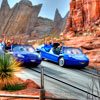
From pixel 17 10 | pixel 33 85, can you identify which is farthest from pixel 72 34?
pixel 17 10

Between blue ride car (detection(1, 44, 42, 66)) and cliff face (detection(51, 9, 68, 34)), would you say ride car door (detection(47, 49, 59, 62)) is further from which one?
cliff face (detection(51, 9, 68, 34))

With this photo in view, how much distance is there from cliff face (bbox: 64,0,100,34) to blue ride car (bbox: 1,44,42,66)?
67.0 ft

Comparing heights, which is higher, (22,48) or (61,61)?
(22,48)

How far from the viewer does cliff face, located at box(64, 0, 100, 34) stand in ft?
107

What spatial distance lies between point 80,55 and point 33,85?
688 centimetres

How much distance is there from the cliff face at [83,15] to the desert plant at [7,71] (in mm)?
25465

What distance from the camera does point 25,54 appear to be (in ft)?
35.8

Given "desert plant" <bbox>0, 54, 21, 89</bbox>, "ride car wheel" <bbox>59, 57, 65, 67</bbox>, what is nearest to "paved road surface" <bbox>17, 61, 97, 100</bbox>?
"desert plant" <bbox>0, 54, 21, 89</bbox>

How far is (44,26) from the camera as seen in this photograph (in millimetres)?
72250

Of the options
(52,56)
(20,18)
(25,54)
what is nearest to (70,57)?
(52,56)

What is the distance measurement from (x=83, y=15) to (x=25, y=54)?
27602mm

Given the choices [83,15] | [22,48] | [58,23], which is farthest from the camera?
[58,23]

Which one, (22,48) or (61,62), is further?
(61,62)

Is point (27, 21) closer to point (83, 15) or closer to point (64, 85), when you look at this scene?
point (83, 15)
